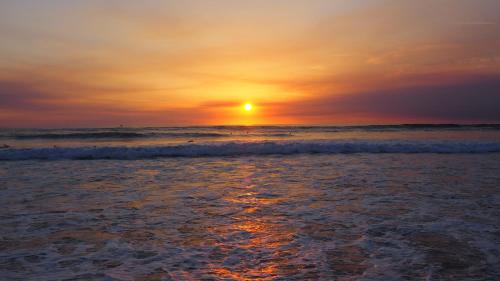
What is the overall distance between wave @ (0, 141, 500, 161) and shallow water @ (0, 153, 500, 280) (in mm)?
7858

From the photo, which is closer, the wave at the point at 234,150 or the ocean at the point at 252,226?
the ocean at the point at 252,226

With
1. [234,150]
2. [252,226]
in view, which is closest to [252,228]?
[252,226]

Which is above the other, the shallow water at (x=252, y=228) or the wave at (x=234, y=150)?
the wave at (x=234, y=150)

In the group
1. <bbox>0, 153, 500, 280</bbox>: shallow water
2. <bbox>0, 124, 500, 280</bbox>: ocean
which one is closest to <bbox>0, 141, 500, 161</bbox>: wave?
<bbox>0, 124, 500, 280</bbox>: ocean

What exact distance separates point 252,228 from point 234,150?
14.0 m

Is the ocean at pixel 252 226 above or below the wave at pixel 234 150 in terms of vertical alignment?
below

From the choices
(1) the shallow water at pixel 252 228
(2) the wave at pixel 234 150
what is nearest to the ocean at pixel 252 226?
(1) the shallow water at pixel 252 228

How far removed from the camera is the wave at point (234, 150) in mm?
17266

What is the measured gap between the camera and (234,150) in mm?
19234

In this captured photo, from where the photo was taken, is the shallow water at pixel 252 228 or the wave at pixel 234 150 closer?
the shallow water at pixel 252 228

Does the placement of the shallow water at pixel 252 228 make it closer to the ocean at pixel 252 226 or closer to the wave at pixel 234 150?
the ocean at pixel 252 226

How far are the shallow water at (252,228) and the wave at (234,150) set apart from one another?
25.8ft

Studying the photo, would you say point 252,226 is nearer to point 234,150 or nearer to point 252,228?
point 252,228

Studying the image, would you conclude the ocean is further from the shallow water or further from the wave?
the wave
